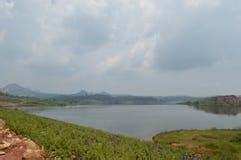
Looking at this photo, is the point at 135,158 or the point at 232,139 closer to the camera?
the point at 135,158

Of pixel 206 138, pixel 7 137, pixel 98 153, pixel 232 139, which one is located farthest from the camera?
pixel 206 138

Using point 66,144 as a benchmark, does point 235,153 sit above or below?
below

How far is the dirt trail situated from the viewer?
17.0 m

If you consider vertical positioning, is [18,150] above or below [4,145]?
below

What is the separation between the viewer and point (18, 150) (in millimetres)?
17609

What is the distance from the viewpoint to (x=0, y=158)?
55.1 ft

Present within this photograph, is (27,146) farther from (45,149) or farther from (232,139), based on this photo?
(232,139)

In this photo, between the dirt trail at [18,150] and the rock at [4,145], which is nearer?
the dirt trail at [18,150]

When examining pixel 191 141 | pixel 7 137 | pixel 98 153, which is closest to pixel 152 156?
pixel 98 153

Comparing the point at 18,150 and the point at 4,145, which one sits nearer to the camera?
the point at 18,150

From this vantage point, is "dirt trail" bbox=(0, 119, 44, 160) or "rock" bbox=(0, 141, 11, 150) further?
"rock" bbox=(0, 141, 11, 150)

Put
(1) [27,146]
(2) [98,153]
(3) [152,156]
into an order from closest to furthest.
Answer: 1. (1) [27,146]
2. (2) [98,153]
3. (3) [152,156]

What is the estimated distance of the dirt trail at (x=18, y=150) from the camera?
1705cm

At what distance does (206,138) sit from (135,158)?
45522 mm
